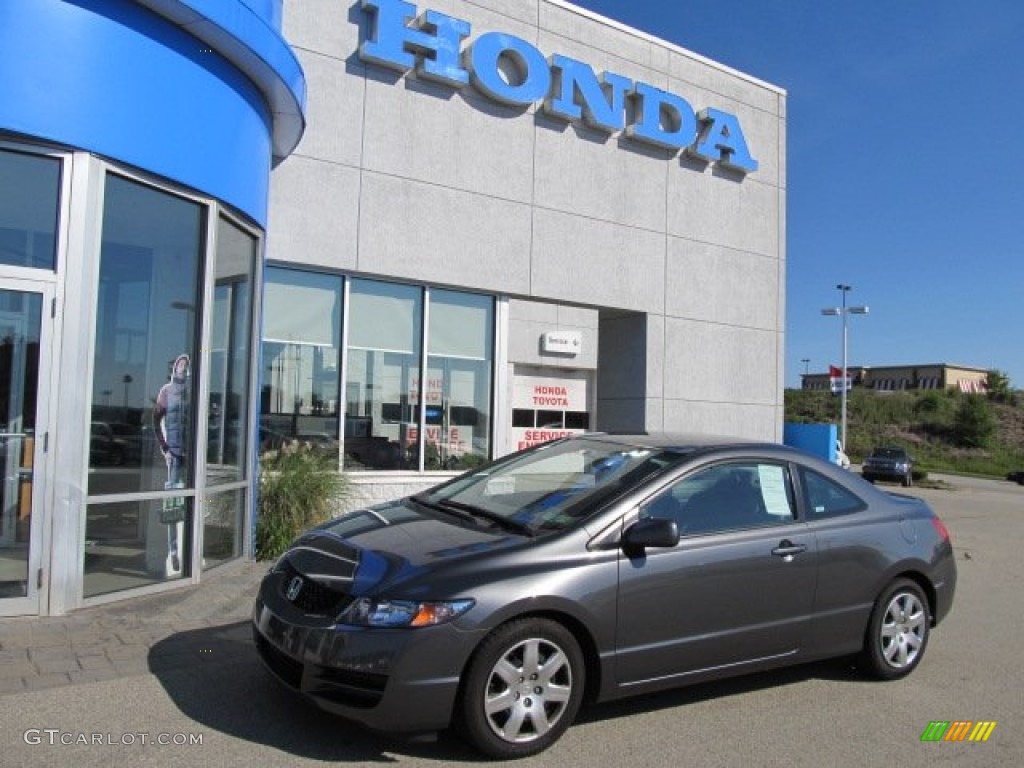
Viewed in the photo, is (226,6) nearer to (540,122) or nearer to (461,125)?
(461,125)

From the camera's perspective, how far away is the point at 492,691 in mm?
3979

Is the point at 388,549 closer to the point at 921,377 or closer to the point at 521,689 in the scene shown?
the point at 521,689

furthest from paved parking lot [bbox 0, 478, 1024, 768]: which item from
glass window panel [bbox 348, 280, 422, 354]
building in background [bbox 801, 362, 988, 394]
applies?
building in background [bbox 801, 362, 988, 394]

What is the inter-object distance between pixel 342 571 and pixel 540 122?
340 inches

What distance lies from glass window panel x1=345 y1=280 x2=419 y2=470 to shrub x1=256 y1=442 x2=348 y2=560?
109 cm

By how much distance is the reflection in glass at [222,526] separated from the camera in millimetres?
7348

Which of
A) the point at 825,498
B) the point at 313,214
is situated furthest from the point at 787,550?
the point at 313,214

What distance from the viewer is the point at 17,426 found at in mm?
5801

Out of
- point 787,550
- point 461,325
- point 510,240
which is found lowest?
point 787,550

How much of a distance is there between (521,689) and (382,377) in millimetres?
6775

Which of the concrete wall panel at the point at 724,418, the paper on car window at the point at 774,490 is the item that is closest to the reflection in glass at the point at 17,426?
the paper on car window at the point at 774,490

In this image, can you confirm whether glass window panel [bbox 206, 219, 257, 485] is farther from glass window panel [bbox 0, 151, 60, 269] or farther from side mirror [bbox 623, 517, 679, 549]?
side mirror [bbox 623, 517, 679, 549]

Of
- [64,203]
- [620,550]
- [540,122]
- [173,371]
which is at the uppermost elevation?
[540,122]

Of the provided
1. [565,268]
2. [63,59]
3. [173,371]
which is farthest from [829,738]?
[565,268]
